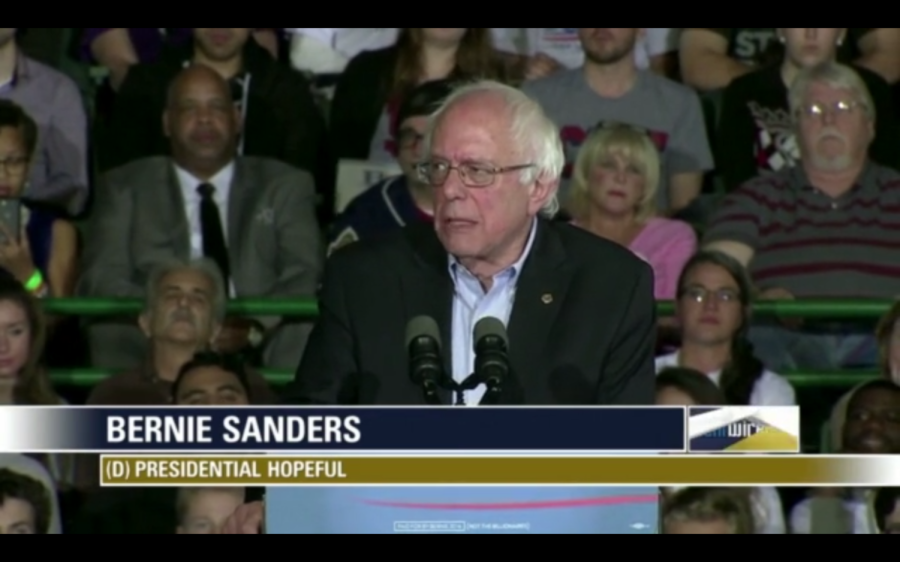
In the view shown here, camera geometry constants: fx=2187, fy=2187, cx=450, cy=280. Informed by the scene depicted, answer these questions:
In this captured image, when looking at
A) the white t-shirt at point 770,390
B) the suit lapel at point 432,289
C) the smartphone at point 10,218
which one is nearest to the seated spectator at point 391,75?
the smartphone at point 10,218

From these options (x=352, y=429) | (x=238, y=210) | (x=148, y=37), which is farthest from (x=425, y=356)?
(x=148, y=37)

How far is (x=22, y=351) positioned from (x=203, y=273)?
0.50 meters

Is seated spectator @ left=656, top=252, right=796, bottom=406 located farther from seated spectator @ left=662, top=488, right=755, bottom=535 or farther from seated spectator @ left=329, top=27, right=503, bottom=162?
seated spectator @ left=329, top=27, right=503, bottom=162

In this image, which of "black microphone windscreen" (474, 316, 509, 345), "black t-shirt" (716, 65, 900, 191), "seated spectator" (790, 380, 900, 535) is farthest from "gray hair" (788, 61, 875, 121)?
"black microphone windscreen" (474, 316, 509, 345)

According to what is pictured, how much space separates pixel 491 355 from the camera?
10.9 ft

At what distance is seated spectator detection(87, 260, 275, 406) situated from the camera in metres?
5.17

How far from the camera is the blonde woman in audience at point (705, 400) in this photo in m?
4.85

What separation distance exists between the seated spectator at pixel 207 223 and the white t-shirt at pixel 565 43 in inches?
31.9

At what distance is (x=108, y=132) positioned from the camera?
6.02 meters

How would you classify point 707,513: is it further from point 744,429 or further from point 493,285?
point 493,285

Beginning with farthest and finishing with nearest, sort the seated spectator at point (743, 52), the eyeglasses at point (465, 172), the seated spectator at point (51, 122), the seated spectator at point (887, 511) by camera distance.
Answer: the seated spectator at point (743, 52)
the seated spectator at point (51, 122)
the seated spectator at point (887, 511)
the eyeglasses at point (465, 172)

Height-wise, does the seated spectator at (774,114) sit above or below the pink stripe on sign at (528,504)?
above

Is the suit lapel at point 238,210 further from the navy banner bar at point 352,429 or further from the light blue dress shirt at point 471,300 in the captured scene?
the light blue dress shirt at point 471,300

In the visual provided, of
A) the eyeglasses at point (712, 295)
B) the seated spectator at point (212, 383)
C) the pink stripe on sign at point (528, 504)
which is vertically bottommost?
the pink stripe on sign at point (528, 504)
